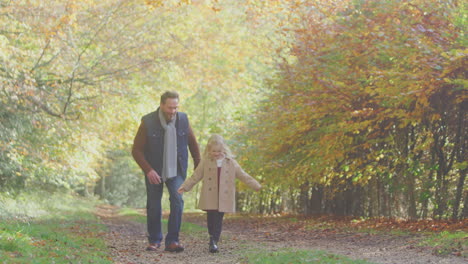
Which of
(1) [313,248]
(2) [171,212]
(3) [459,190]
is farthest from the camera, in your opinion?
(3) [459,190]

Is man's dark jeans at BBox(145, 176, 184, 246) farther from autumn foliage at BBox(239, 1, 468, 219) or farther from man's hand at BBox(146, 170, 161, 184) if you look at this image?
autumn foliage at BBox(239, 1, 468, 219)

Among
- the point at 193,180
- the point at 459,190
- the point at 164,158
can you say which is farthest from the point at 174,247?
the point at 459,190

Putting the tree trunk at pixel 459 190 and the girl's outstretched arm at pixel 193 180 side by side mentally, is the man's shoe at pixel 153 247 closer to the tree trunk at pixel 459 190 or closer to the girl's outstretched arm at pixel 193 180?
the girl's outstretched arm at pixel 193 180

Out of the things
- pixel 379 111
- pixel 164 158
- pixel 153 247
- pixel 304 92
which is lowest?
pixel 153 247

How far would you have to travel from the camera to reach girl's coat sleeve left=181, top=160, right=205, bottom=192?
24.7 ft

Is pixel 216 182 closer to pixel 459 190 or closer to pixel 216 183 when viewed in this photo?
pixel 216 183

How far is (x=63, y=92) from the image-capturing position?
47.9 feet

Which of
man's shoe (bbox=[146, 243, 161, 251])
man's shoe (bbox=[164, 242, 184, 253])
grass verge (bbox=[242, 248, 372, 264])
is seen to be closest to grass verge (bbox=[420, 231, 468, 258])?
grass verge (bbox=[242, 248, 372, 264])

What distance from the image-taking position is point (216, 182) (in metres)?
7.59

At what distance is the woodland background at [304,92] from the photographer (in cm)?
1015

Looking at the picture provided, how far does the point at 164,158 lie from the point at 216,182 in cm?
79

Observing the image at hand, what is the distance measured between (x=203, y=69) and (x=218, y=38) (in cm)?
141

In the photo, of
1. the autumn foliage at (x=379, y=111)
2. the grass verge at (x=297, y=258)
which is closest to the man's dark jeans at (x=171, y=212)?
the grass verge at (x=297, y=258)

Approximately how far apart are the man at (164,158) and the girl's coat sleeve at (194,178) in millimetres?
181
